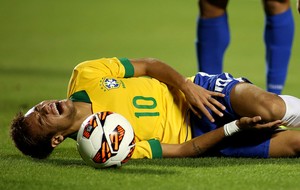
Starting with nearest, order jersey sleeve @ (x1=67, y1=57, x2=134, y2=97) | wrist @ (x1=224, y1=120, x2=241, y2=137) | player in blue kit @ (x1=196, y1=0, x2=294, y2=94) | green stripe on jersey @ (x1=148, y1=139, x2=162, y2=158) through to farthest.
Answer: wrist @ (x1=224, y1=120, x2=241, y2=137) → green stripe on jersey @ (x1=148, y1=139, x2=162, y2=158) → jersey sleeve @ (x1=67, y1=57, x2=134, y2=97) → player in blue kit @ (x1=196, y1=0, x2=294, y2=94)

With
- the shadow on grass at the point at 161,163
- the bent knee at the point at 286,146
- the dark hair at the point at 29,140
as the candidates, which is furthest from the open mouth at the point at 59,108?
the bent knee at the point at 286,146

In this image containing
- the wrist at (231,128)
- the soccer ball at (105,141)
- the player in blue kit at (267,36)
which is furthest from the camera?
Answer: the player in blue kit at (267,36)

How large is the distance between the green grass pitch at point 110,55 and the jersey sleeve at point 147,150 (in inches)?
4.4

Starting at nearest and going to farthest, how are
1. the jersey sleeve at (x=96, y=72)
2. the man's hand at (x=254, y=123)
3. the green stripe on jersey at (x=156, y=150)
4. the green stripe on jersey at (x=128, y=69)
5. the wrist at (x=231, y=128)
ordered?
the man's hand at (x=254, y=123), the wrist at (x=231, y=128), the green stripe on jersey at (x=156, y=150), the jersey sleeve at (x=96, y=72), the green stripe on jersey at (x=128, y=69)

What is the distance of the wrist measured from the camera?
17.7ft

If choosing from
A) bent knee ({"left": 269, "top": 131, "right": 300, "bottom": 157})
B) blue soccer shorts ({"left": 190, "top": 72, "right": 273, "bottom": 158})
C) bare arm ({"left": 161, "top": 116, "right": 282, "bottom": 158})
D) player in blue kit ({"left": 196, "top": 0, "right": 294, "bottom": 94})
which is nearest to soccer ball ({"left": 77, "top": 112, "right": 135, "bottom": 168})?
bare arm ({"left": 161, "top": 116, "right": 282, "bottom": 158})

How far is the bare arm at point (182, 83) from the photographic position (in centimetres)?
558

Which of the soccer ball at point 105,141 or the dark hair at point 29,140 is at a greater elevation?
the soccer ball at point 105,141

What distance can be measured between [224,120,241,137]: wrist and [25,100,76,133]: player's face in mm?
918

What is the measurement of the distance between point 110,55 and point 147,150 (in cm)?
551

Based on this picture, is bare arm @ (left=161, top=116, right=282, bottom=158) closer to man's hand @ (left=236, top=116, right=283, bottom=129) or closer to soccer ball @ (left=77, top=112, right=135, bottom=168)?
man's hand @ (left=236, top=116, right=283, bottom=129)

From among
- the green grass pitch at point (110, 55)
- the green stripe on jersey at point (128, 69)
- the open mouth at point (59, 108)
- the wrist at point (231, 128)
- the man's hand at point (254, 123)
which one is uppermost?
the green stripe on jersey at point (128, 69)

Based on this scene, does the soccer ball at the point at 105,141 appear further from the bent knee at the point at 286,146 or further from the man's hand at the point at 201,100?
the bent knee at the point at 286,146

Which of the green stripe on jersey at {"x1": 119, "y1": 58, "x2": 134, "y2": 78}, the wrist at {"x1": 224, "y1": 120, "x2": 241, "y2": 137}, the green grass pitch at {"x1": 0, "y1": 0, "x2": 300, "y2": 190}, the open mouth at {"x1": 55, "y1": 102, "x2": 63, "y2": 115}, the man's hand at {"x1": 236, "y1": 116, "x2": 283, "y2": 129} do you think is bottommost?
the green grass pitch at {"x1": 0, "y1": 0, "x2": 300, "y2": 190}
